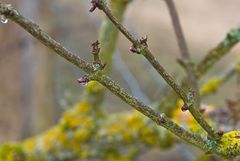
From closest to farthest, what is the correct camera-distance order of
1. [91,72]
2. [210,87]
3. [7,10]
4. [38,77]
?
1. [7,10]
2. [91,72]
3. [210,87]
4. [38,77]

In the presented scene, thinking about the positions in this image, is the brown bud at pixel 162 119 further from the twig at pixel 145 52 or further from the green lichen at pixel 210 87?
the green lichen at pixel 210 87

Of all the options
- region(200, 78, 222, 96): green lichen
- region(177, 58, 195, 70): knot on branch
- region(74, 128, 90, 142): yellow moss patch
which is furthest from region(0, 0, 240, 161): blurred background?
region(177, 58, 195, 70): knot on branch

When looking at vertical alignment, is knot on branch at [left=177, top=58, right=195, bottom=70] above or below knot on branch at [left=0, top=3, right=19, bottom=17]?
above

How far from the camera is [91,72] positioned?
2.92 feet

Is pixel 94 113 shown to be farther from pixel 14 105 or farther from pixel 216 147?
pixel 14 105

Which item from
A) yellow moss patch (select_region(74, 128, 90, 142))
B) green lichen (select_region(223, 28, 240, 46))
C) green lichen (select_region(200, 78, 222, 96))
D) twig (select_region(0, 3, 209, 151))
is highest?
green lichen (select_region(200, 78, 222, 96))

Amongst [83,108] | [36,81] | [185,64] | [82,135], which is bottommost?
[185,64]

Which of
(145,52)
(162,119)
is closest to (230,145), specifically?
(162,119)

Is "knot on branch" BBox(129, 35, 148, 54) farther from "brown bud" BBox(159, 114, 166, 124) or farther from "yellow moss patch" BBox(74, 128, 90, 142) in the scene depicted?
"yellow moss patch" BBox(74, 128, 90, 142)

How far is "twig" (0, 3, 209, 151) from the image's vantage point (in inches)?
31.4

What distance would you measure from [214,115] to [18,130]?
1636 mm

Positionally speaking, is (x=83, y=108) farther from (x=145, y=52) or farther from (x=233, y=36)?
(x=145, y=52)

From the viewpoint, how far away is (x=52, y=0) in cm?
366

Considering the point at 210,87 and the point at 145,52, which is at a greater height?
the point at 210,87
